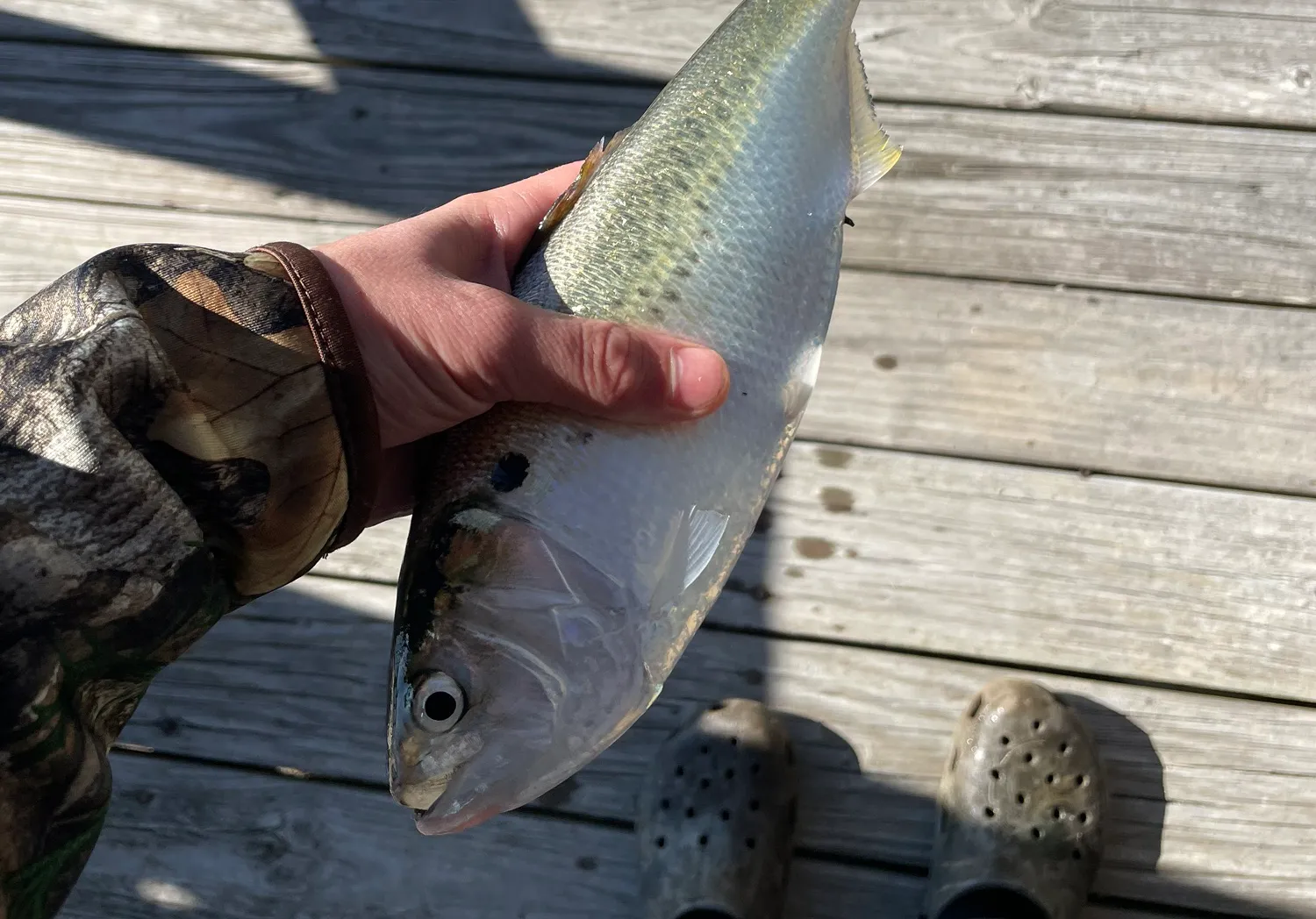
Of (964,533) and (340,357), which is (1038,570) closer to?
(964,533)

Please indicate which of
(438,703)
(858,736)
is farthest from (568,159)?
(438,703)

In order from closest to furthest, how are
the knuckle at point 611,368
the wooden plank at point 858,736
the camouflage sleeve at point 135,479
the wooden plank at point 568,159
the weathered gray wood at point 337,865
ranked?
the camouflage sleeve at point 135,479, the knuckle at point 611,368, the wooden plank at point 858,736, the weathered gray wood at point 337,865, the wooden plank at point 568,159

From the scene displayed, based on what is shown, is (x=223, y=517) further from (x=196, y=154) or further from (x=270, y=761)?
(x=196, y=154)

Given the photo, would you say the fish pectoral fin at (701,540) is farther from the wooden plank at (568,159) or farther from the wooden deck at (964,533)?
the wooden plank at (568,159)

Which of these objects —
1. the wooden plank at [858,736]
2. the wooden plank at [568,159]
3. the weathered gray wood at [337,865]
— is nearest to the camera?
the wooden plank at [858,736]

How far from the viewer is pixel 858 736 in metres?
1.95

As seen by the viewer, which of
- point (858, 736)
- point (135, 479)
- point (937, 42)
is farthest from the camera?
point (937, 42)

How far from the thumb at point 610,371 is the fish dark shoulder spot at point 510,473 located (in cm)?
8

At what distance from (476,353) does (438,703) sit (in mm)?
421

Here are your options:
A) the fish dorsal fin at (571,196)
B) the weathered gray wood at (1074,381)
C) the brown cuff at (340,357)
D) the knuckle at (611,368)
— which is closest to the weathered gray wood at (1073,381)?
the weathered gray wood at (1074,381)

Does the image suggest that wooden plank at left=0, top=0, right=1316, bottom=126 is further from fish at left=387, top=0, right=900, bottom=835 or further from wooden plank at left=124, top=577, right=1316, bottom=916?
wooden plank at left=124, top=577, right=1316, bottom=916

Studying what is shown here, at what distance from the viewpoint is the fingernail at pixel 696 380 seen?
1148 mm

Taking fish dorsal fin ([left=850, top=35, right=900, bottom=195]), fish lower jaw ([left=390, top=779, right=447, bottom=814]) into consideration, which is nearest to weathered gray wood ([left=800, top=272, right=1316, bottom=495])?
fish dorsal fin ([left=850, top=35, right=900, bottom=195])

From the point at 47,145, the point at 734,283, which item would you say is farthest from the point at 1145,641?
the point at 47,145
